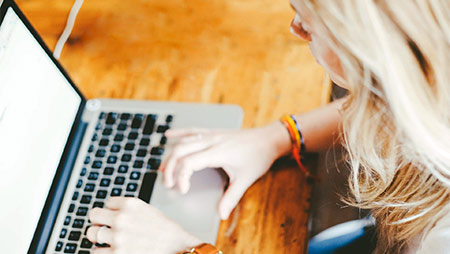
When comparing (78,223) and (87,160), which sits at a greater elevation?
(87,160)

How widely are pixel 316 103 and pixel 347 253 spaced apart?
28 centimetres

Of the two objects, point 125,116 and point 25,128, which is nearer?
point 25,128

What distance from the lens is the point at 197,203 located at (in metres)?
0.77

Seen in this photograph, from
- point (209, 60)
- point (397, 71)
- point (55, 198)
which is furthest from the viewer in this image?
point (209, 60)

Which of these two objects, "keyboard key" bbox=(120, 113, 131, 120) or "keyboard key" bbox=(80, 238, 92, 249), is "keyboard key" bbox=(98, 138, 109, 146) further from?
"keyboard key" bbox=(80, 238, 92, 249)

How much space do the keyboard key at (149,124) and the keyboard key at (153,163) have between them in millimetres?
58

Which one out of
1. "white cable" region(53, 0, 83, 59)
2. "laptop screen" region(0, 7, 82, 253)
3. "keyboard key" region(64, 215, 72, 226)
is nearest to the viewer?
"laptop screen" region(0, 7, 82, 253)

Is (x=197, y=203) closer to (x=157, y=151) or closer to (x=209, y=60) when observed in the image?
(x=157, y=151)

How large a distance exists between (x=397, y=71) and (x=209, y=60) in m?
0.52

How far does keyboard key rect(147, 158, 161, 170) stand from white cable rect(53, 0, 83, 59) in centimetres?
36

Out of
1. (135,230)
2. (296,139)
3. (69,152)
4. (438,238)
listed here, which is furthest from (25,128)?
(438,238)

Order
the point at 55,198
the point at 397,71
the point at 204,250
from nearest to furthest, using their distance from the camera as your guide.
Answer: the point at 397,71 → the point at 204,250 → the point at 55,198

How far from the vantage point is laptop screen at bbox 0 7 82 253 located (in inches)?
26.4

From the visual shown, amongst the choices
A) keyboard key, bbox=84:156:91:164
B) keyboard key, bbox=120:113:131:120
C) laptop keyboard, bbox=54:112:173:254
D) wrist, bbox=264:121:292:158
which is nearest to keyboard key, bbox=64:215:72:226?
laptop keyboard, bbox=54:112:173:254
